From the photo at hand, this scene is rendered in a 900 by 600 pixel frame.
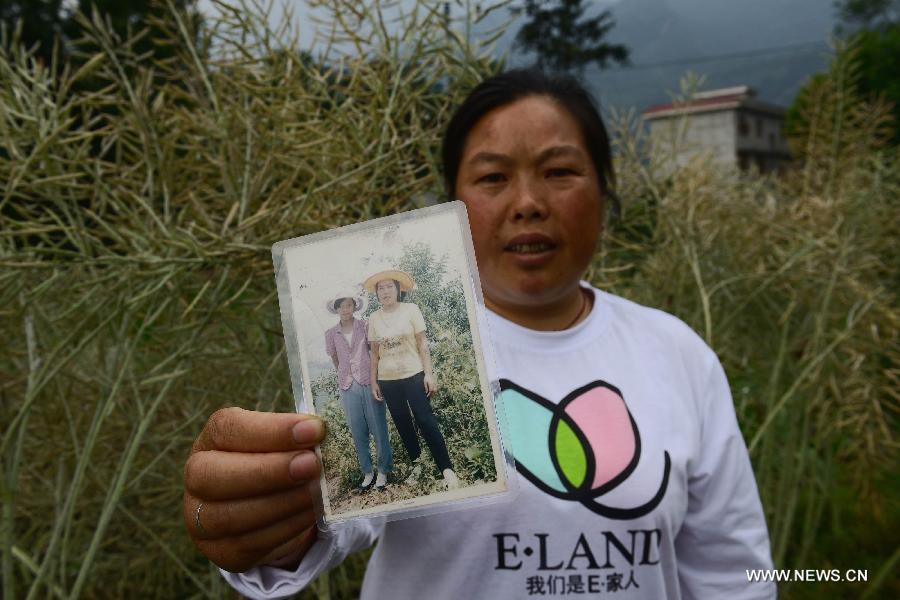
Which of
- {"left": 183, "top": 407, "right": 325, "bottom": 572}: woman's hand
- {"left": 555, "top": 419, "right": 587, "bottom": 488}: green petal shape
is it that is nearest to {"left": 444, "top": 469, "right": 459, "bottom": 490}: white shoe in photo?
{"left": 183, "top": 407, "right": 325, "bottom": 572}: woman's hand

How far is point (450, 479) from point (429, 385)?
0.29 feet

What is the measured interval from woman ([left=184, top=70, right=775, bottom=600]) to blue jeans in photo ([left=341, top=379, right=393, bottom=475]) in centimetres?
21

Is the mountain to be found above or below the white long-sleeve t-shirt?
above

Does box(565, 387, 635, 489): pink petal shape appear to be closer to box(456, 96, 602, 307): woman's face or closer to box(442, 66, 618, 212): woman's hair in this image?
box(456, 96, 602, 307): woman's face

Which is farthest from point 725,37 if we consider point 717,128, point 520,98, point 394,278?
point 394,278

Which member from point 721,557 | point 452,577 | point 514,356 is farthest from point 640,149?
point 452,577

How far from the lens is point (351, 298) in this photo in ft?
2.20

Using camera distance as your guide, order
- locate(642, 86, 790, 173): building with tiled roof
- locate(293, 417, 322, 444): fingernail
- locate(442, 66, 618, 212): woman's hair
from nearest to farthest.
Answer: locate(293, 417, 322, 444): fingernail → locate(442, 66, 618, 212): woman's hair → locate(642, 86, 790, 173): building with tiled roof

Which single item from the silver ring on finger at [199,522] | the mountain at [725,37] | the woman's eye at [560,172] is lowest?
the silver ring on finger at [199,522]

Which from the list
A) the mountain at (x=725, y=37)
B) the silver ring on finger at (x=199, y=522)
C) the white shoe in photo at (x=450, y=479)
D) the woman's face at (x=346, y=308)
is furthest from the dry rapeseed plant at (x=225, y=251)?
the mountain at (x=725, y=37)

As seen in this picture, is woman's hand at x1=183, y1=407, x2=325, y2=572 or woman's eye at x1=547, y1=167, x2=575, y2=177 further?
woman's eye at x1=547, y1=167, x2=575, y2=177

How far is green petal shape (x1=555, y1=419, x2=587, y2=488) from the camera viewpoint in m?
0.99

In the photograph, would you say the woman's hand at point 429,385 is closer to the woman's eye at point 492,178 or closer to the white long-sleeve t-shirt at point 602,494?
the white long-sleeve t-shirt at point 602,494

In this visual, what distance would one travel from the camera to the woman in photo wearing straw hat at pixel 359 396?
2.13 feet
